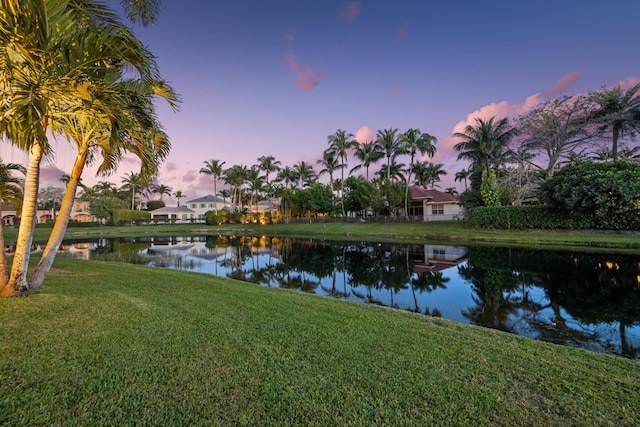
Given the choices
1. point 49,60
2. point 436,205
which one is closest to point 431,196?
point 436,205

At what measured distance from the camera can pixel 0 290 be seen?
5238mm

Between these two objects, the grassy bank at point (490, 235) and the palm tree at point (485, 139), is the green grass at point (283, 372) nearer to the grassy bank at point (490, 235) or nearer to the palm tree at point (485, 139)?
the grassy bank at point (490, 235)

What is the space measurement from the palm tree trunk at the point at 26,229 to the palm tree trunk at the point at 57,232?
281mm

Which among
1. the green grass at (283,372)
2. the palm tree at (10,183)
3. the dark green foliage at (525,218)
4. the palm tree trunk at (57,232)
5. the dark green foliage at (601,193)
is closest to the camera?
the green grass at (283,372)

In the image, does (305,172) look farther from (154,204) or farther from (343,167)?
(154,204)

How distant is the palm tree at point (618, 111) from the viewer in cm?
2475

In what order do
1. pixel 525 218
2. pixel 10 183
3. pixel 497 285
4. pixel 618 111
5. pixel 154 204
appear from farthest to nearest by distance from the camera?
pixel 154 204, pixel 618 111, pixel 525 218, pixel 10 183, pixel 497 285

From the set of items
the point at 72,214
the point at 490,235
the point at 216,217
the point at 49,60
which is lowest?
the point at 490,235

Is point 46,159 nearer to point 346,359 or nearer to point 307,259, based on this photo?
point 346,359

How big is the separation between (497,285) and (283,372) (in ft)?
29.6

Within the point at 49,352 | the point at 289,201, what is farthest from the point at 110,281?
the point at 289,201

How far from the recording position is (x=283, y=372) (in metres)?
3.03

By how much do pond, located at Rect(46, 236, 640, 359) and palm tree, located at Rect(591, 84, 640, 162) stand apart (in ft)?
57.8

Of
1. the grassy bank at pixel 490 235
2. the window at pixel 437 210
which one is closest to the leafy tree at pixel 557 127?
the grassy bank at pixel 490 235
